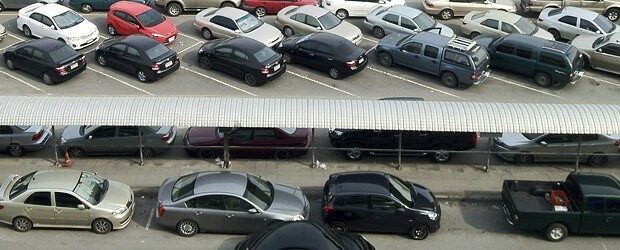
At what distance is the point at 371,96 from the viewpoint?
2709cm

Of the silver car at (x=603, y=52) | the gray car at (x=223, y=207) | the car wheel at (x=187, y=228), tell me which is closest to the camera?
the gray car at (x=223, y=207)

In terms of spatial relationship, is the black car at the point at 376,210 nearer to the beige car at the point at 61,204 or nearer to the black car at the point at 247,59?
the beige car at the point at 61,204

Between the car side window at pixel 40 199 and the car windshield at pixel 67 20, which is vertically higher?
the car side window at pixel 40 199

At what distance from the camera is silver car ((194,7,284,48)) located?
97.8 feet

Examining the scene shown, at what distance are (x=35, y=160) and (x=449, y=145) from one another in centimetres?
1164

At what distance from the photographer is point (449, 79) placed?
1086 inches

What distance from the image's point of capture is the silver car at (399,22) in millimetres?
30484

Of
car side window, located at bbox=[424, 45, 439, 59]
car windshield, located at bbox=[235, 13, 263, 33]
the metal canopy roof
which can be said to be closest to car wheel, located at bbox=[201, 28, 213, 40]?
car windshield, located at bbox=[235, 13, 263, 33]

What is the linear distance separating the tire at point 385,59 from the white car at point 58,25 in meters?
11.3

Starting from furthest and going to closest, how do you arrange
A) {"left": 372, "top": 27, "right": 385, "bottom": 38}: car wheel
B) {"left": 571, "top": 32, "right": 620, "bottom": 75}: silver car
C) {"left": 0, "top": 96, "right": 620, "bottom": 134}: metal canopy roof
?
{"left": 372, "top": 27, "right": 385, "bottom": 38}: car wheel
{"left": 571, "top": 32, "right": 620, "bottom": 75}: silver car
{"left": 0, "top": 96, "right": 620, "bottom": 134}: metal canopy roof

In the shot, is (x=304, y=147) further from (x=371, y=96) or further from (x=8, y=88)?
(x=8, y=88)

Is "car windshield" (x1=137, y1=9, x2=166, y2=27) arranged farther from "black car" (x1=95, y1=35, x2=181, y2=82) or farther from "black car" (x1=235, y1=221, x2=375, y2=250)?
"black car" (x1=235, y1=221, x2=375, y2=250)

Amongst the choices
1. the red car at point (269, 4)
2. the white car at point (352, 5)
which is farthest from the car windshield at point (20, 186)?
the white car at point (352, 5)

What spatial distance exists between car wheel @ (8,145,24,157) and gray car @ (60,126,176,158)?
1.17 m
